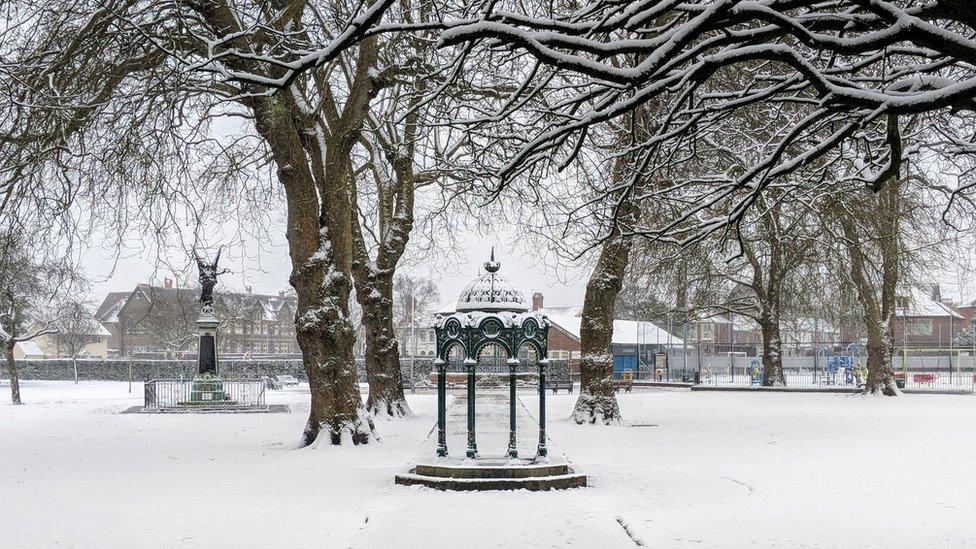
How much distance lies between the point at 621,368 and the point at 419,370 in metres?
13.3

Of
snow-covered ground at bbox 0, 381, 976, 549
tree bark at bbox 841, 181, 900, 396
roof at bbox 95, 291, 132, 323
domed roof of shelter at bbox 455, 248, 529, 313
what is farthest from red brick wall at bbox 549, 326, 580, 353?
roof at bbox 95, 291, 132, 323

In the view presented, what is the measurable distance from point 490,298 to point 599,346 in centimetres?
919

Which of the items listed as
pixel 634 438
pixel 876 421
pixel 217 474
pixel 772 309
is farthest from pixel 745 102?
pixel 772 309

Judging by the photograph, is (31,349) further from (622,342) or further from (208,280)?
(208,280)

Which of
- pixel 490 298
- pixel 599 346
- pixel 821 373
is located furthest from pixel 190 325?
pixel 490 298

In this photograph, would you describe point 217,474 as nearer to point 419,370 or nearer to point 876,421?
point 876,421

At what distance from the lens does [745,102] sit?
24.5 ft

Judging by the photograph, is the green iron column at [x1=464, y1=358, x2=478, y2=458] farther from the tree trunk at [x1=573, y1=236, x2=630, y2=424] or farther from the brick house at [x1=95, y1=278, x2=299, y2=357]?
the brick house at [x1=95, y1=278, x2=299, y2=357]

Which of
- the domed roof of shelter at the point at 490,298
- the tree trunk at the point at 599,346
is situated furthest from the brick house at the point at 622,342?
the domed roof of shelter at the point at 490,298

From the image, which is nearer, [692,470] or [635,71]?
[635,71]

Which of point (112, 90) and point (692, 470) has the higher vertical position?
point (112, 90)

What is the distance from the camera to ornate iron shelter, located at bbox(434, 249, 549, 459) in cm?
1233

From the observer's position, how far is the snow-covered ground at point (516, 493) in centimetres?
898

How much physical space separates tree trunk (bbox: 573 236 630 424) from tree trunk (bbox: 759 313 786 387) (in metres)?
16.9
